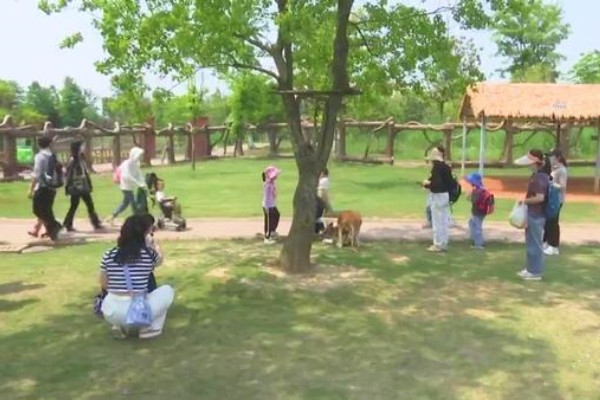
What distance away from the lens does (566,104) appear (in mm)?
20469

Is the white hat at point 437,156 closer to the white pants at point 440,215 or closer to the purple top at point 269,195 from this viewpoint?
the white pants at point 440,215

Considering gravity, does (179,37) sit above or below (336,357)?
above

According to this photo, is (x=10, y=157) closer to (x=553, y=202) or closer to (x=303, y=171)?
(x=303, y=171)

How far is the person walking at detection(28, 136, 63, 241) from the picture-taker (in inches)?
430

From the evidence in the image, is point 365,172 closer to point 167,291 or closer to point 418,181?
point 418,181

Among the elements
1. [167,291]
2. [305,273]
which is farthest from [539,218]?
[167,291]

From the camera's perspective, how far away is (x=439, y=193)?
1012 centimetres

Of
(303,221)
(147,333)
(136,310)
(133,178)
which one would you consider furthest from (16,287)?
(133,178)

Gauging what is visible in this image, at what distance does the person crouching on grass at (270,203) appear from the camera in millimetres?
10844

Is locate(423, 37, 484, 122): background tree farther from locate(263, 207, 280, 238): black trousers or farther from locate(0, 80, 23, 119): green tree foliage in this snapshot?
locate(0, 80, 23, 119): green tree foliage

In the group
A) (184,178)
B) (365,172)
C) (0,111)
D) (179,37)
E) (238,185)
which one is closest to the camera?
(179,37)

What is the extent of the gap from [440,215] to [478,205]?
64 centimetres

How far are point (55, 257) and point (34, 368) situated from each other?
4.50m

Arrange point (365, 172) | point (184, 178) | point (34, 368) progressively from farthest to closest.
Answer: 1. point (365, 172)
2. point (184, 178)
3. point (34, 368)
